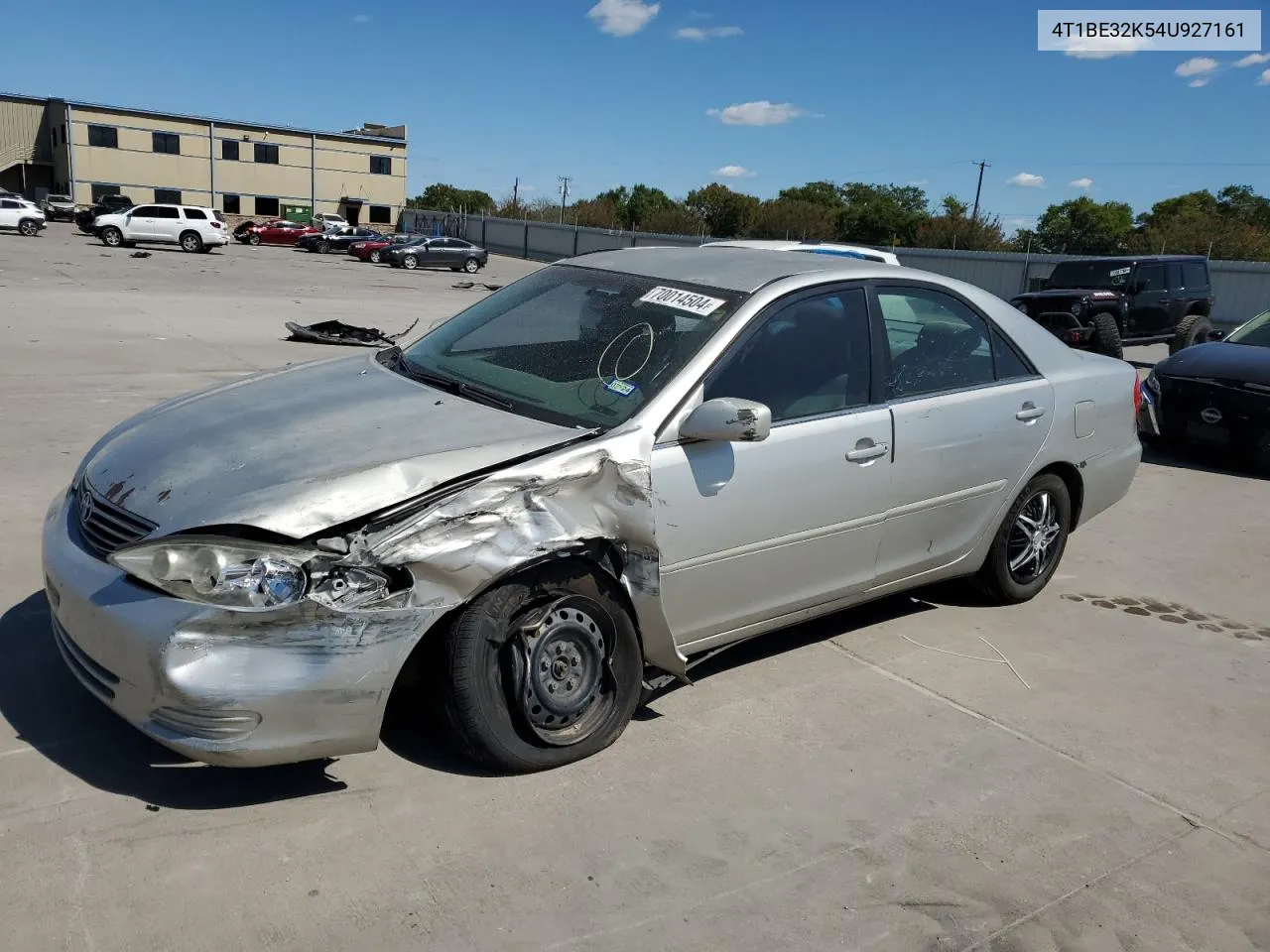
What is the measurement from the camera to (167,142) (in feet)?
227

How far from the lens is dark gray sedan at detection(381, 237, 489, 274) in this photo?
136 feet

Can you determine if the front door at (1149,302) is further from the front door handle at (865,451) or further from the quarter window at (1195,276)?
the front door handle at (865,451)

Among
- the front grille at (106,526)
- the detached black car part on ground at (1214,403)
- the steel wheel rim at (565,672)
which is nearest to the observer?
the front grille at (106,526)

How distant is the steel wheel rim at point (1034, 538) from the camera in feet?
16.7

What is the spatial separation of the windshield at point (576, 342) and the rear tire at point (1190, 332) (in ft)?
44.0

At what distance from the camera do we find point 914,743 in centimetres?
384

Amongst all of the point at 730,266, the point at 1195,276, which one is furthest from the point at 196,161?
the point at 730,266

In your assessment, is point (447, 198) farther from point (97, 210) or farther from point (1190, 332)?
point (1190, 332)

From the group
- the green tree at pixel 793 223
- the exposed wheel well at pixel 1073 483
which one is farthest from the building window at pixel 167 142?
the exposed wheel well at pixel 1073 483

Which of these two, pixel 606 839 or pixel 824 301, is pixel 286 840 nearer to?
pixel 606 839

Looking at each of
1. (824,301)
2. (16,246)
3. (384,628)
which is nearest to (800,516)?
(824,301)

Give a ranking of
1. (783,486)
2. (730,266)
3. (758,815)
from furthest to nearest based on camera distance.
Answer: (730,266), (783,486), (758,815)

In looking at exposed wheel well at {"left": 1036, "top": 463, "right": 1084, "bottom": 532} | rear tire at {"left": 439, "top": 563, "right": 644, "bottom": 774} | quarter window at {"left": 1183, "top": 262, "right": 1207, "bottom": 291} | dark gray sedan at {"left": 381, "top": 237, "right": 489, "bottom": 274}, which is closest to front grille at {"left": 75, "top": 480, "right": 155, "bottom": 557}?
rear tire at {"left": 439, "top": 563, "right": 644, "bottom": 774}

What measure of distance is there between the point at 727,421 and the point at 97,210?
55.4 metres
